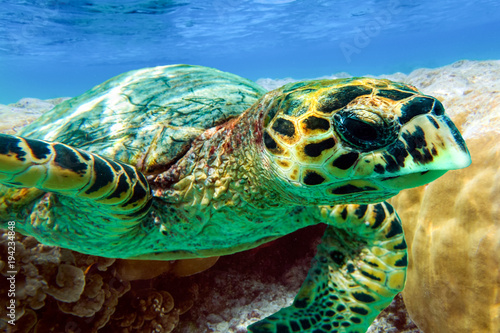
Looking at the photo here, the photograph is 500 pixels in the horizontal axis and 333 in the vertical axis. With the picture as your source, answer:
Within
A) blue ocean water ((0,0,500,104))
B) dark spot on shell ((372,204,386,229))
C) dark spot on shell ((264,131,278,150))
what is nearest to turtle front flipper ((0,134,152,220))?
dark spot on shell ((264,131,278,150))

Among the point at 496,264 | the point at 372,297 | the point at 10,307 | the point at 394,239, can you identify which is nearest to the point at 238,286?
the point at 372,297

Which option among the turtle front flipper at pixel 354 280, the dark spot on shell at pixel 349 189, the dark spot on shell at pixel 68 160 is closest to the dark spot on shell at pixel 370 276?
the turtle front flipper at pixel 354 280

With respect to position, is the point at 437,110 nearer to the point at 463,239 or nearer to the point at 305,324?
the point at 463,239

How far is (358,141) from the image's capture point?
983 mm

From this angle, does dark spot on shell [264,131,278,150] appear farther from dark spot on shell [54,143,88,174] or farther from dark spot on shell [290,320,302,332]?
dark spot on shell [290,320,302,332]

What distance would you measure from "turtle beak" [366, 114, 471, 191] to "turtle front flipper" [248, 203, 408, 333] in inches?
32.7

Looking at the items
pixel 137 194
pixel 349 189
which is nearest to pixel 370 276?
pixel 349 189

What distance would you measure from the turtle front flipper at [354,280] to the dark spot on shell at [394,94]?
89cm

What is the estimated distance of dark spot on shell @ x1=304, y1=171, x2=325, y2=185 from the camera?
1.08 meters

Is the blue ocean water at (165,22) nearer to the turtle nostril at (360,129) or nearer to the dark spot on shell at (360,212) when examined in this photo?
the dark spot on shell at (360,212)

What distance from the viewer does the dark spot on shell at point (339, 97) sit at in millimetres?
1029

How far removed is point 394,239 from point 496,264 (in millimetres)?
519

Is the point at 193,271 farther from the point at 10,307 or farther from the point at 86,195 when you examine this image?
the point at 86,195

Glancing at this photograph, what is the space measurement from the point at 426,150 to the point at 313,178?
389 mm
